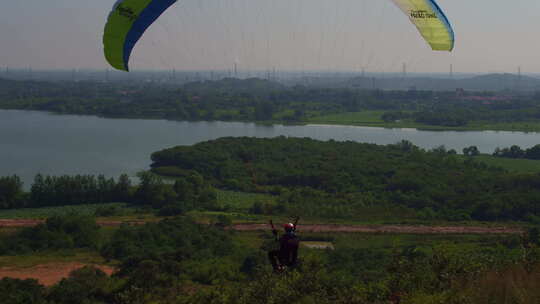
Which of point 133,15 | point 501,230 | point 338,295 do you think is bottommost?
point 501,230

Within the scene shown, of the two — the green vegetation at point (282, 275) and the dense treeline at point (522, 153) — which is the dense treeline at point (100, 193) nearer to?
the green vegetation at point (282, 275)

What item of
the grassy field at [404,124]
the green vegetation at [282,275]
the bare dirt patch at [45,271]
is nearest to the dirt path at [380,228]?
the green vegetation at [282,275]

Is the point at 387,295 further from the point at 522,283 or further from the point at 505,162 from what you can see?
the point at 505,162

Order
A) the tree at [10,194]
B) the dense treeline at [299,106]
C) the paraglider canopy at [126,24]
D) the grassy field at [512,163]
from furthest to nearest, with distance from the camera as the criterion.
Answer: the dense treeline at [299,106]
the grassy field at [512,163]
the tree at [10,194]
the paraglider canopy at [126,24]

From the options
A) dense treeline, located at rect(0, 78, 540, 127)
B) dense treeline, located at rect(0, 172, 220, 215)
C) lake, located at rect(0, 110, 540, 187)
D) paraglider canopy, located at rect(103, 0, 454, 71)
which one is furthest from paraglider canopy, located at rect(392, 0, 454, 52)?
dense treeline, located at rect(0, 78, 540, 127)

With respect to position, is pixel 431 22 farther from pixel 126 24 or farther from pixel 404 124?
pixel 404 124

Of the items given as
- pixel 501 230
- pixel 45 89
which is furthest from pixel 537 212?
pixel 45 89
